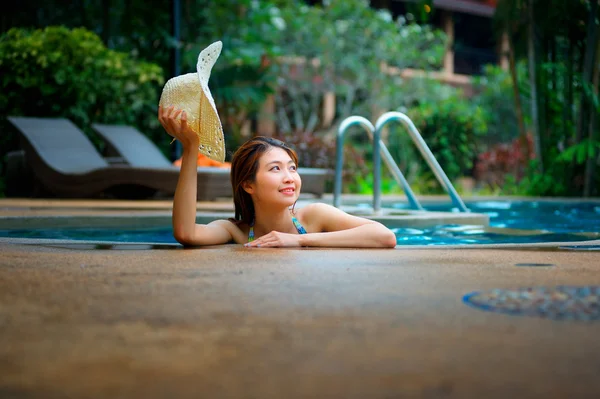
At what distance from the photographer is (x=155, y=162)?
1107 centimetres

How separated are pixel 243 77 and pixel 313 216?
10.6 metres

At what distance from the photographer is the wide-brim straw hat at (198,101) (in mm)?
3567

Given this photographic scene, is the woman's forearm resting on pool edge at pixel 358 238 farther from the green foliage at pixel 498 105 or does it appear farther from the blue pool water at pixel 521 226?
the green foliage at pixel 498 105

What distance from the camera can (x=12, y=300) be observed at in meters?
2.20

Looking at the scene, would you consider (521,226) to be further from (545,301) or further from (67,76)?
(67,76)

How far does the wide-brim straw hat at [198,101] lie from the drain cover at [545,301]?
1633mm

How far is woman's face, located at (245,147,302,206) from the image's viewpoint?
12.7 feet

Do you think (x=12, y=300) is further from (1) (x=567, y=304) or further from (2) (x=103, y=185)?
(2) (x=103, y=185)

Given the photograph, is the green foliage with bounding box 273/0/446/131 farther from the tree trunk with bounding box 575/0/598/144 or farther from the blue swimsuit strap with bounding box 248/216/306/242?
the blue swimsuit strap with bounding box 248/216/306/242

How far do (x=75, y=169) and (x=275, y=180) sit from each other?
6.94m

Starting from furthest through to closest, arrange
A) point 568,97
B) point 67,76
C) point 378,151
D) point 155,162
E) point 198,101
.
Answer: point 568,97 < point 67,76 < point 155,162 < point 378,151 < point 198,101

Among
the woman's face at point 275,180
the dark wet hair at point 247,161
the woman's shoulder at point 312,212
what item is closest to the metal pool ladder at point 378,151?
the woman's shoulder at point 312,212

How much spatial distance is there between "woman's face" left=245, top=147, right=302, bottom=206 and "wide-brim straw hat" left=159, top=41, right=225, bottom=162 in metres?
0.23

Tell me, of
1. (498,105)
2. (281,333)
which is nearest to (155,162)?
(281,333)
